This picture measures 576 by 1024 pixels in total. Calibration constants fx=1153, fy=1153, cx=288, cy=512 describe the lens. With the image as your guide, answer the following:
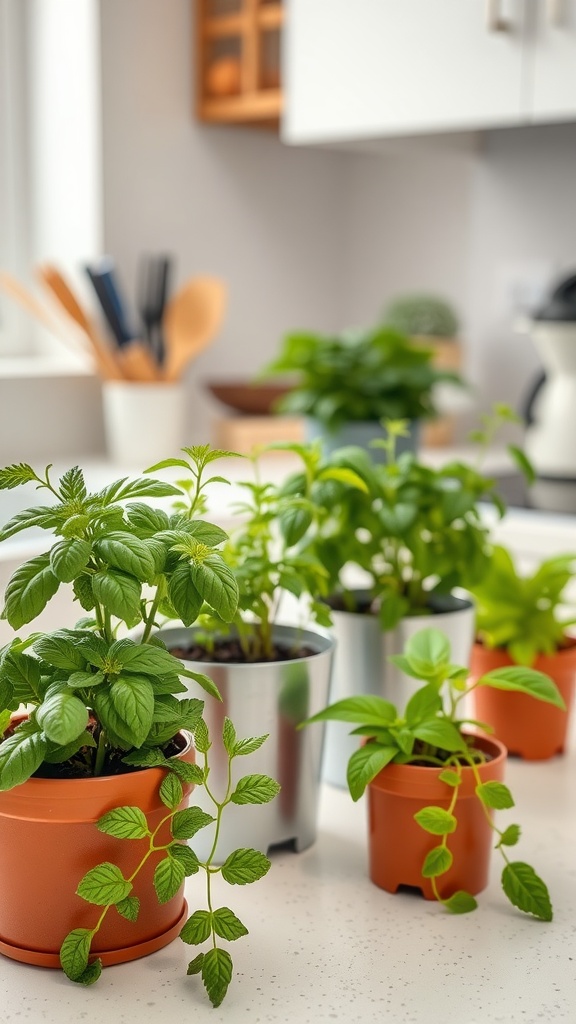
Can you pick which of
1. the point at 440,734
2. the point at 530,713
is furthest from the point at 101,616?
the point at 530,713

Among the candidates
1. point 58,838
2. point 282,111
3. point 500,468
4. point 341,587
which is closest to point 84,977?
point 58,838

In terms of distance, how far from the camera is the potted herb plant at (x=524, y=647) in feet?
→ 3.50

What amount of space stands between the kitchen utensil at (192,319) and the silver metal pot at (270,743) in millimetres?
1291

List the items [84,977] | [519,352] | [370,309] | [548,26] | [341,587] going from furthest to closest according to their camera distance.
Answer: [370,309], [519,352], [548,26], [341,587], [84,977]

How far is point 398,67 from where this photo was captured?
1914 mm

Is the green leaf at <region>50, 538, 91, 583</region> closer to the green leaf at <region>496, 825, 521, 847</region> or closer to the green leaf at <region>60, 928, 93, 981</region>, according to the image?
the green leaf at <region>60, 928, 93, 981</region>

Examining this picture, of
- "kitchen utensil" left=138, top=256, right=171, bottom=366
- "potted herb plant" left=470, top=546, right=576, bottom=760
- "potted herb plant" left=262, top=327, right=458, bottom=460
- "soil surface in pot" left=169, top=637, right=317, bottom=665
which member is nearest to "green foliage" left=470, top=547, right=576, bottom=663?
"potted herb plant" left=470, top=546, right=576, bottom=760

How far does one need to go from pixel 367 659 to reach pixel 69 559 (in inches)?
16.9

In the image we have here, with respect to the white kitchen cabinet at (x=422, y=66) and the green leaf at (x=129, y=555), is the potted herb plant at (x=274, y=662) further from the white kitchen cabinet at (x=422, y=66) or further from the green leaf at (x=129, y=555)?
the white kitchen cabinet at (x=422, y=66)

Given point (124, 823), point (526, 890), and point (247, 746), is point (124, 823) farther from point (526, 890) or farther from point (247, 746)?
point (526, 890)

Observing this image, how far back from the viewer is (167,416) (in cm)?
208

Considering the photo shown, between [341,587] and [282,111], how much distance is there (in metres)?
1.36

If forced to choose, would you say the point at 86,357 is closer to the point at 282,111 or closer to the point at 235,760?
the point at 282,111

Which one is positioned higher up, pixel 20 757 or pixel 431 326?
pixel 431 326
